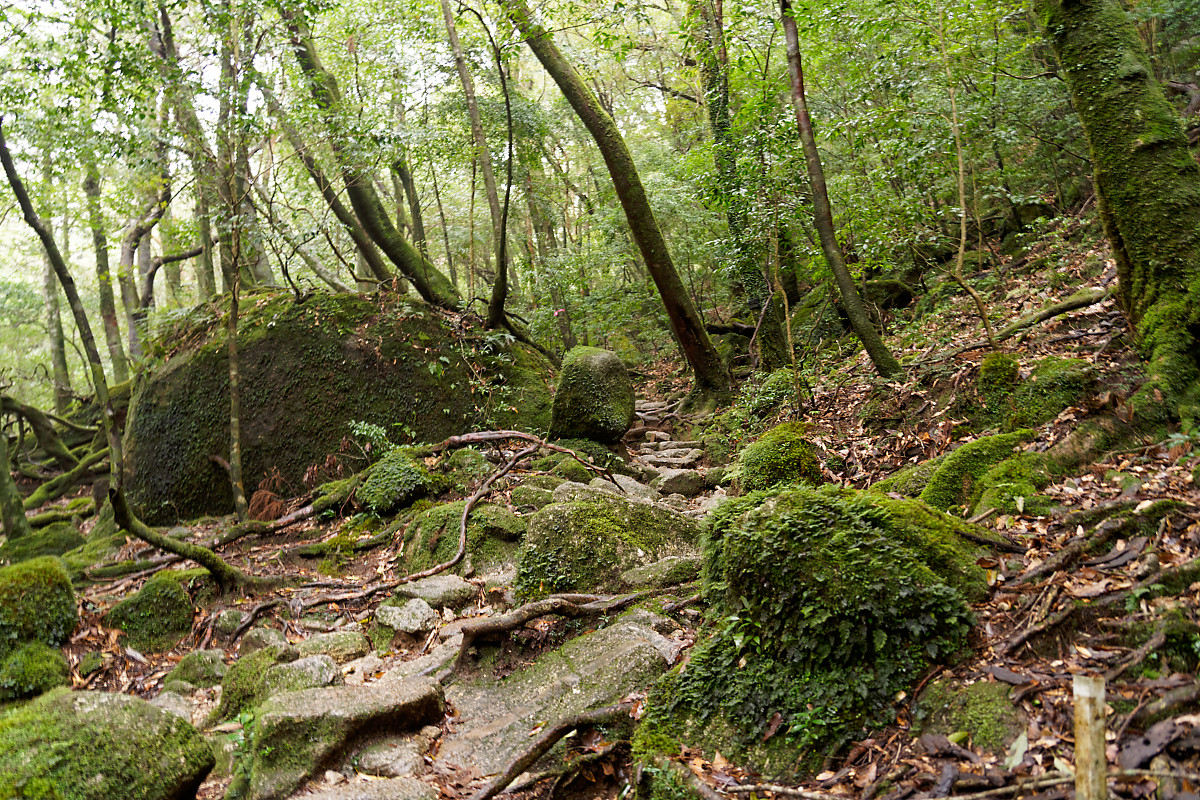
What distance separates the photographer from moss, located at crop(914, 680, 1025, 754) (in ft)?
7.77

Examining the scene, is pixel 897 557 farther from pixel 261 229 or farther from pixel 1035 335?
pixel 261 229

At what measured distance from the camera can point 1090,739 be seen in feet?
5.57

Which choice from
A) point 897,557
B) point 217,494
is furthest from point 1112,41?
point 217,494

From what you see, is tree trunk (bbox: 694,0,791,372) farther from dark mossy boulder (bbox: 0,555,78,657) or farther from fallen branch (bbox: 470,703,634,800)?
dark mossy boulder (bbox: 0,555,78,657)

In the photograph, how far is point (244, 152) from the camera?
9.73m

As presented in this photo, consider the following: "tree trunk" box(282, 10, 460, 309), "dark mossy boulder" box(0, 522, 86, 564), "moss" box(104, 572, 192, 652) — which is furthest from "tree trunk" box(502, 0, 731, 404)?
"dark mossy boulder" box(0, 522, 86, 564)

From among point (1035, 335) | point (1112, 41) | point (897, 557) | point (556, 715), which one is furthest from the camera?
point (1035, 335)

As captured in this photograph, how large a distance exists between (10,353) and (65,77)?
78.5ft

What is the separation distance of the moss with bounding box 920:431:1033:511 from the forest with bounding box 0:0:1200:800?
0.08 feet

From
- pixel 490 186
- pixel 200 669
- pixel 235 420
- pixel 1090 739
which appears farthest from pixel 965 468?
pixel 490 186

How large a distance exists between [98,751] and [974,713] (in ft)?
11.9

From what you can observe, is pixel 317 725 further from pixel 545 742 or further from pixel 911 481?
pixel 911 481

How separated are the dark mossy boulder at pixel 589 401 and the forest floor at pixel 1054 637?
351cm

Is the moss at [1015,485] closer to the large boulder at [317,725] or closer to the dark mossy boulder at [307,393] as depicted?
the large boulder at [317,725]
